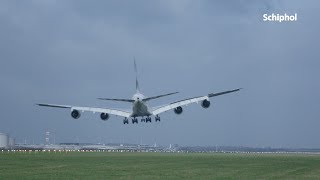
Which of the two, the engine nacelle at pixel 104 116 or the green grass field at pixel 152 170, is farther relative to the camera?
the engine nacelle at pixel 104 116

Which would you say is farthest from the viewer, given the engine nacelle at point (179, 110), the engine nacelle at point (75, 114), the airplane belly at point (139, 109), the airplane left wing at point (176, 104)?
the engine nacelle at point (179, 110)

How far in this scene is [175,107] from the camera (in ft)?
343

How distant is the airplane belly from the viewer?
99975 millimetres

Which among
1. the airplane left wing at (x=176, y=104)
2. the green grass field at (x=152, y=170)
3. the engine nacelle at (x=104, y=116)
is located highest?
the airplane left wing at (x=176, y=104)

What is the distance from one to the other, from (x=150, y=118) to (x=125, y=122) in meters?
4.91

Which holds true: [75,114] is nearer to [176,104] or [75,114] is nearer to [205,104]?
[176,104]

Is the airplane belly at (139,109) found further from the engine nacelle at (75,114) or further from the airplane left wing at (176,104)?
the engine nacelle at (75,114)

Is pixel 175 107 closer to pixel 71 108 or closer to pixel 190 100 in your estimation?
pixel 190 100

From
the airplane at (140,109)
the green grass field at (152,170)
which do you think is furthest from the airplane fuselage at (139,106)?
the green grass field at (152,170)

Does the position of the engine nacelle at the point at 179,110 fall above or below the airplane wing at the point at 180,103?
below

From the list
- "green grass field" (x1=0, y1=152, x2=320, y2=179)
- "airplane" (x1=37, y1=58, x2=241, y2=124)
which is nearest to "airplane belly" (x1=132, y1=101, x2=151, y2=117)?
"airplane" (x1=37, y1=58, x2=241, y2=124)

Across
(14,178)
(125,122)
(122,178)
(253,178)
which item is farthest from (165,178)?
(125,122)

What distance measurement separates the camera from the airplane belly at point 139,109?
9997 cm

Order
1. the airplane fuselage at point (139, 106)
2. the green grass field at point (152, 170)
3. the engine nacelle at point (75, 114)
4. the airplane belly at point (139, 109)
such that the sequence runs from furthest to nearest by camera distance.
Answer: the airplane belly at point (139, 109)
the airplane fuselage at point (139, 106)
the engine nacelle at point (75, 114)
the green grass field at point (152, 170)
